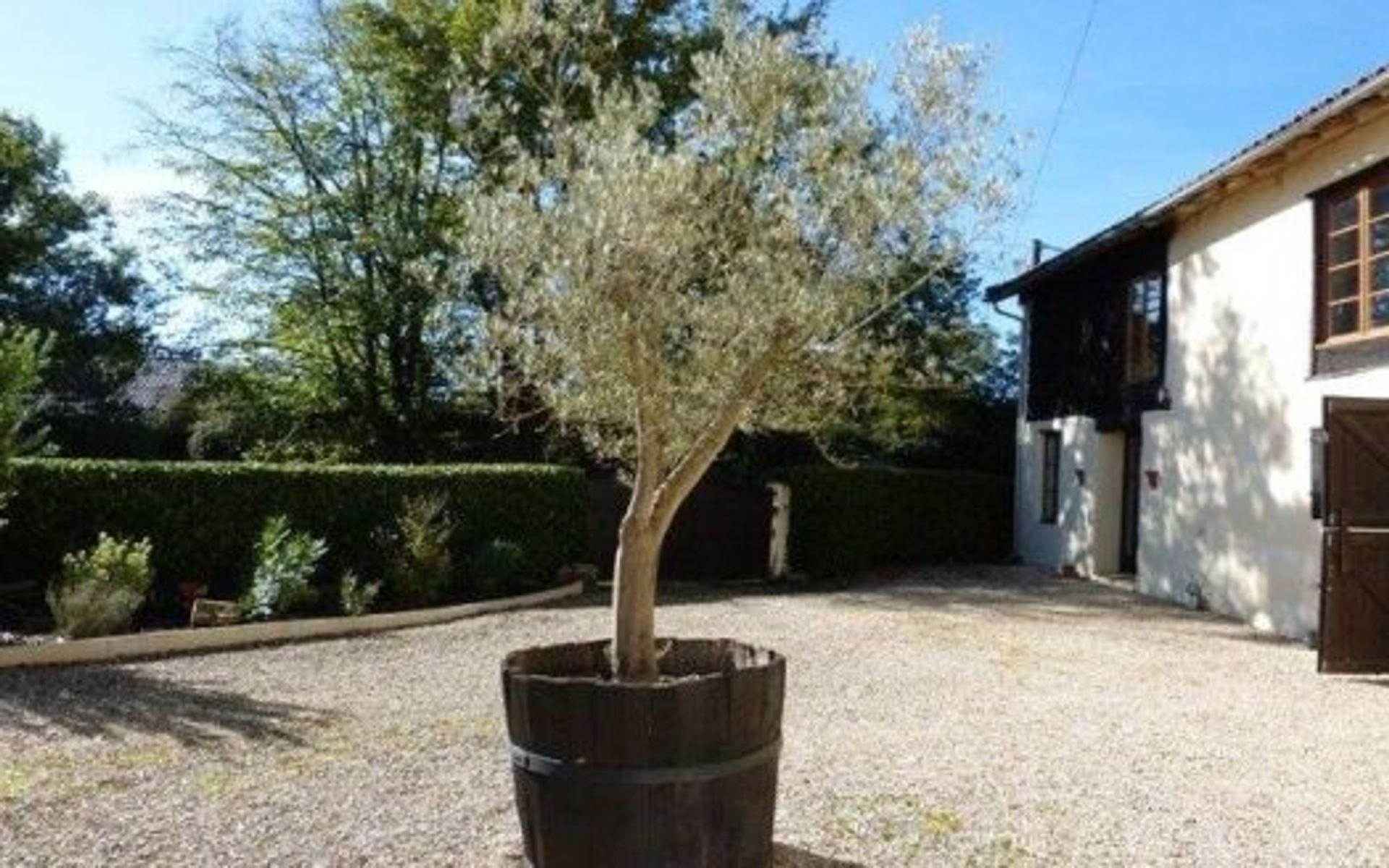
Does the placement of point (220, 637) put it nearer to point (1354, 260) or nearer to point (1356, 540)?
point (1356, 540)

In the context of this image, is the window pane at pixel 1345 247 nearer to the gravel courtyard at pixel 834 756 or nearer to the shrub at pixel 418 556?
the gravel courtyard at pixel 834 756

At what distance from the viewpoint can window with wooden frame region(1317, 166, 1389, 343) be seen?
1013 cm

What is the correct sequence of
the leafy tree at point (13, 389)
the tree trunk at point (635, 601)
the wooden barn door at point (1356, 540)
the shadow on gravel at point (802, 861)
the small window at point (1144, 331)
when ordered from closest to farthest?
the shadow on gravel at point (802, 861), the tree trunk at point (635, 601), the leafy tree at point (13, 389), the wooden barn door at point (1356, 540), the small window at point (1144, 331)

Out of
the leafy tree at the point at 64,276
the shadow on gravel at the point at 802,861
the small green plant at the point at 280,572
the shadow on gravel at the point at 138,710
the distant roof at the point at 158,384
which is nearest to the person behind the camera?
the shadow on gravel at the point at 802,861

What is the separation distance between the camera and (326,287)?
17.7 metres

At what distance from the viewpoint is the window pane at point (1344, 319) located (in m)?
10.5

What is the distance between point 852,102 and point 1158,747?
3.95 m

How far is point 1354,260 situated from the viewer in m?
10.6

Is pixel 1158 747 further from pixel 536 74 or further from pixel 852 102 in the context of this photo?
pixel 536 74

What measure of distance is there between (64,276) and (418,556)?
39.6 ft

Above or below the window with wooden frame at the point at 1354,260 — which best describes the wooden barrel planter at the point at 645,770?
below

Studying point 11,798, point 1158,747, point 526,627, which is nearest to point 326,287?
point 526,627

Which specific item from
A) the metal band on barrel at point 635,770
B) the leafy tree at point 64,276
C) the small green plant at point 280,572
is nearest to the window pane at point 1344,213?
the metal band on barrel at point 635,770

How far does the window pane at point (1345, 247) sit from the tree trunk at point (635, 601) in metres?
8.79
